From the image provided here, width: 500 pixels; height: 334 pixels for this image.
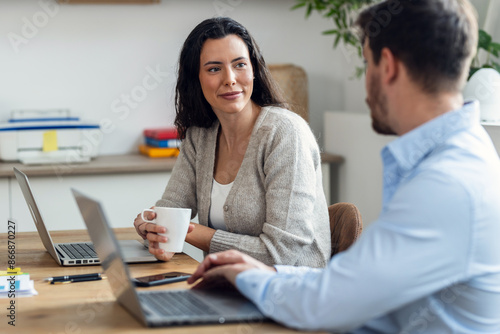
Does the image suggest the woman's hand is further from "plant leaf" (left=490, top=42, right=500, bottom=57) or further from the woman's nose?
"plant leaf" (left=490, top=42, right=500, bottom=57)

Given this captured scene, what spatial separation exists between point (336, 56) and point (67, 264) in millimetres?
2390

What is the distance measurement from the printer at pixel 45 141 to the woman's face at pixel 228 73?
1279mm

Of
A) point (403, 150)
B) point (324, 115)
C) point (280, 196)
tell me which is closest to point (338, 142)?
point (324, 115)

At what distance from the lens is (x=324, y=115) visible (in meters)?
3.56

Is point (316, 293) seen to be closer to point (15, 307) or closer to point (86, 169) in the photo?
point (15, 307)

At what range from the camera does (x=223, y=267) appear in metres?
1.25

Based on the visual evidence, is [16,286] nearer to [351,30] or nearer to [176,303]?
[176,303]

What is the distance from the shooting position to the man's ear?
1.14 meters

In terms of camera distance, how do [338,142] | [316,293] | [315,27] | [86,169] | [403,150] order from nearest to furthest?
[316,293] → [403,150] → [86,169] → [338,142] → [315,27]

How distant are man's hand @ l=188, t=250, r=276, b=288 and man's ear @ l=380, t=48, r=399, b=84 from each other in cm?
40

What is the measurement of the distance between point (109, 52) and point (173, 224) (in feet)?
6.71

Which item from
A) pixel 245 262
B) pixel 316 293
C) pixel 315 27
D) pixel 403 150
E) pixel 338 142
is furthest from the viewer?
pixel 315 27

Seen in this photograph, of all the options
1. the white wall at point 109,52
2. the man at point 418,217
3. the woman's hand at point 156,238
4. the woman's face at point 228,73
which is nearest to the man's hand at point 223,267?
the man at point 418,217

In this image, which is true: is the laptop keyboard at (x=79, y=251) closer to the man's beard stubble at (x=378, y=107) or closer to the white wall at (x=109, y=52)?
the man's beard stubble at (x=378, y=107)
